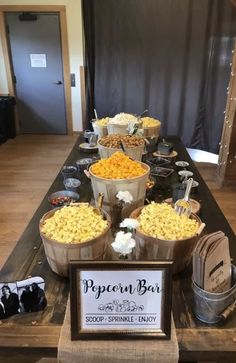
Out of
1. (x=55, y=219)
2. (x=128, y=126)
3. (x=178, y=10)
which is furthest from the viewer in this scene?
(x=178, y=10)

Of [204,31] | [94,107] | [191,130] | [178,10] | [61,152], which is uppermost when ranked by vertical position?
[178,10]

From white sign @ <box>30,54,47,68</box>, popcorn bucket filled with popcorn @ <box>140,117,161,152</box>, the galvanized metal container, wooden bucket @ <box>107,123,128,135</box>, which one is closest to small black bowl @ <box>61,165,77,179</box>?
wooden bucket @ <box>107,123,128,135</box>

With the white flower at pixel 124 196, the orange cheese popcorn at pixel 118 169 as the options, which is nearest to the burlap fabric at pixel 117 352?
the white flower at pixel 124 196

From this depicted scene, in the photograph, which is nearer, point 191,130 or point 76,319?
point 76,319

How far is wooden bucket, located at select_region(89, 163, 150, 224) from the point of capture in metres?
1.18

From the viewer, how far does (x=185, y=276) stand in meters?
1.00

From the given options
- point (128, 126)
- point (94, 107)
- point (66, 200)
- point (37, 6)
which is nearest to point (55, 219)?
point (66, 200)

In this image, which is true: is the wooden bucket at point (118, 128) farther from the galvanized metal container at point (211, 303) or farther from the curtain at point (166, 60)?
the curtain at point (166, 60)

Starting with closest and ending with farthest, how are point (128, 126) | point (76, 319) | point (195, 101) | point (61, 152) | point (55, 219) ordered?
point (76, 319) → point (55, 219) → point (128, 126) → point (195, 101) → point (61, 152)

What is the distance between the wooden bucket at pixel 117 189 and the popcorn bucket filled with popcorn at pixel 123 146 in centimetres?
38

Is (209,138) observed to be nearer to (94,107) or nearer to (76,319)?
(94,107)

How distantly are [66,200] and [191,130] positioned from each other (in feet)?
11.2

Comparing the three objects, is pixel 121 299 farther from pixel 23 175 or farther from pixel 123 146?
pixel 23 175

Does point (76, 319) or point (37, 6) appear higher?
point (37, 6)
